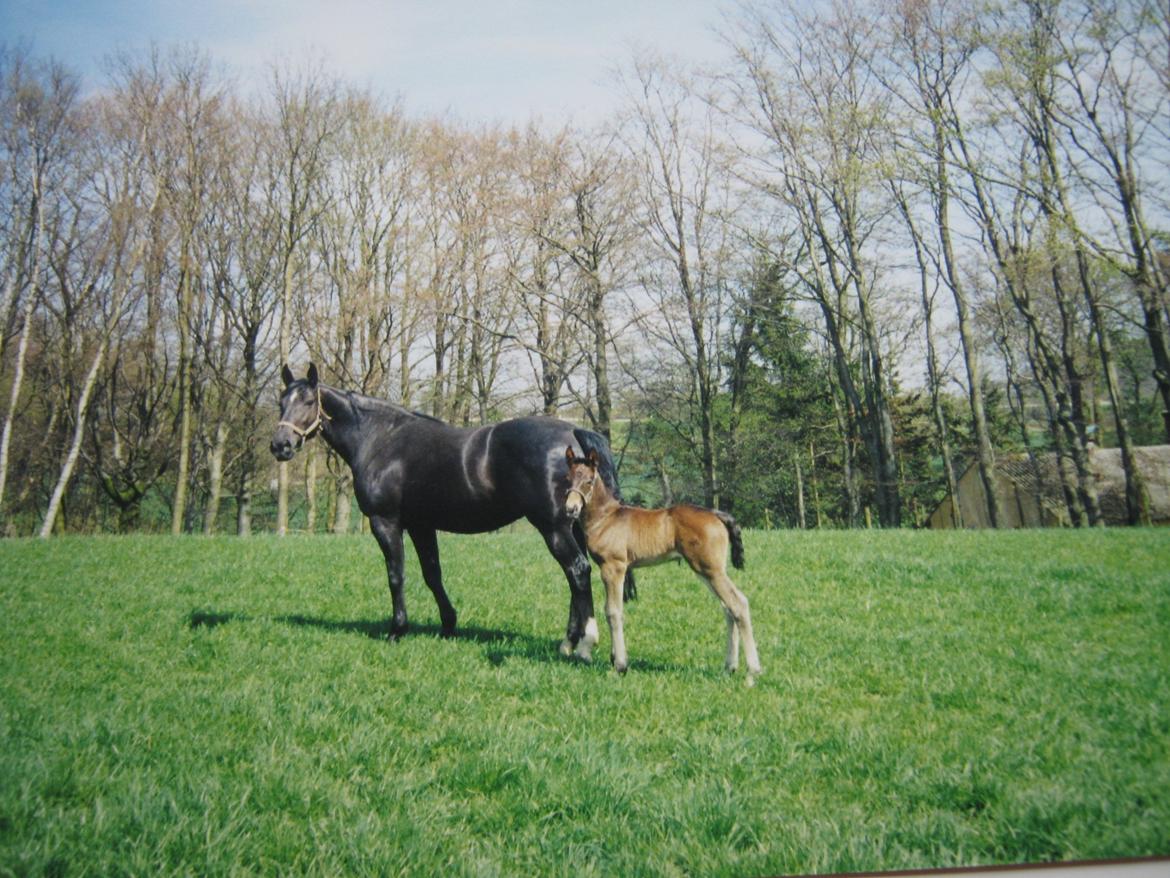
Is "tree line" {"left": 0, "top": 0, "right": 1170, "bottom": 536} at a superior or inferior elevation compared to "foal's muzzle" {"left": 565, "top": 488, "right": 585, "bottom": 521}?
superior

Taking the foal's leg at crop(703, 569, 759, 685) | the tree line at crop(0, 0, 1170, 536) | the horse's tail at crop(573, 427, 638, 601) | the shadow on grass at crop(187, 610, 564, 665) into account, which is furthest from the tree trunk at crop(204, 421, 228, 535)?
the foal's leg at crop(703, 569, 759, 685)

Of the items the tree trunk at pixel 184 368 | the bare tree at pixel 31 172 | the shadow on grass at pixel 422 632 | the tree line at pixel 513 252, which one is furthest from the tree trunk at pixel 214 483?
the bare tree at pixel 31 172

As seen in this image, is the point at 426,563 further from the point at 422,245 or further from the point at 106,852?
the point at 422,245

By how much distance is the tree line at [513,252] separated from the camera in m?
4.11

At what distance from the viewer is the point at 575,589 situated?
496cm

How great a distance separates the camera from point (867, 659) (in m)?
4.32

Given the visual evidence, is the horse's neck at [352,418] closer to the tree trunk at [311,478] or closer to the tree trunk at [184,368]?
the tree trunk at [184,368]

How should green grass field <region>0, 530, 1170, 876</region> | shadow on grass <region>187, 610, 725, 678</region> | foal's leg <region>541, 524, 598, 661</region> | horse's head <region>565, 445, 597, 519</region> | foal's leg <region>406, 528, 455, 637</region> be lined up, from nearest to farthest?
green grass field <region>0, 530, 1170, 876</region>, horse's head <region>565, 445, 597, 519</region>, shadow on grass <region>187, 610, 725, 678</region>, foal's leg <region>541, 524, 598, 661</region>, foal's leg <region>406, 528, 455, 637</region>

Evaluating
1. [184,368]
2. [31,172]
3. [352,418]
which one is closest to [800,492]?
[352,418]

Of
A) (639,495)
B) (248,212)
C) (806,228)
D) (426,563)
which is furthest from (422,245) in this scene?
(806,228)

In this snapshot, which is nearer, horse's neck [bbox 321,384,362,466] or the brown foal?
the brown foal

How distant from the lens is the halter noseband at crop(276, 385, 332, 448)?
17.5 ft

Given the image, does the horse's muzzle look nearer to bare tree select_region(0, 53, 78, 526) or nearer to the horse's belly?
the horse's belly

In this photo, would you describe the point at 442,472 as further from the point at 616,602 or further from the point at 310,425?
the point at 616,602
